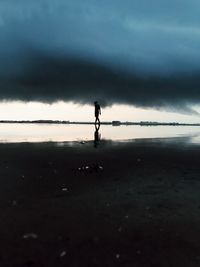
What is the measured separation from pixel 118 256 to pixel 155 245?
1048mm

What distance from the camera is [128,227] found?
9.58 m

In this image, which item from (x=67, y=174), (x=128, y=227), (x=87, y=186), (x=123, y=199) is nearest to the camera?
(x=128, y=227)

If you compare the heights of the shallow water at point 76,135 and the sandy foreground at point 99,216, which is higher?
the shallow water at point 76,135

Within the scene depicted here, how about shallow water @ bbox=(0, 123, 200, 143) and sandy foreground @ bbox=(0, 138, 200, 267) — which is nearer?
sandy foreground @ bbox=(0, 138, 200, 267)

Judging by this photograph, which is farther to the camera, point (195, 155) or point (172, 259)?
point (195, 155)

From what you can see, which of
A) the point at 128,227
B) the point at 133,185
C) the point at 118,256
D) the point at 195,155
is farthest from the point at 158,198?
the point at 195,155

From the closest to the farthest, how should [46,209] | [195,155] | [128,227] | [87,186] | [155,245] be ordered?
[155,245] < [128,227] < [46,209] < [87,186] < [195,155]

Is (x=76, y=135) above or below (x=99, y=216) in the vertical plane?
above

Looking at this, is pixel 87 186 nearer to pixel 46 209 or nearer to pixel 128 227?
pixel 46 209

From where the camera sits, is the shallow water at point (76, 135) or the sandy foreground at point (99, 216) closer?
the sandy foreground at point (99, 216)

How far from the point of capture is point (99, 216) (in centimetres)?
1050

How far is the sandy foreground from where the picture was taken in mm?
7719

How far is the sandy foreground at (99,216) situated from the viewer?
7719 mm

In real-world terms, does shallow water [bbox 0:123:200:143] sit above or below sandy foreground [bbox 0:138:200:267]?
above
